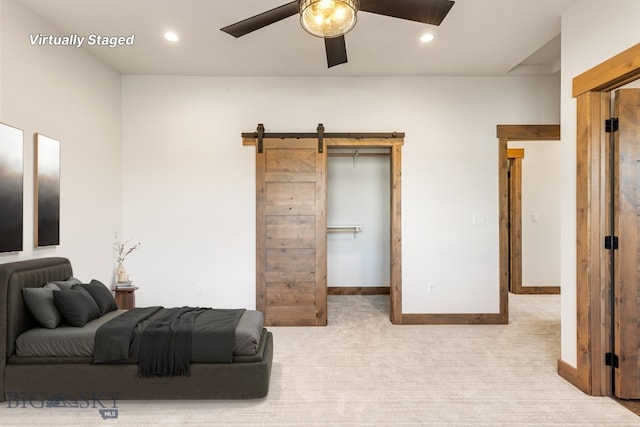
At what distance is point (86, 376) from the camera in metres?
2.44

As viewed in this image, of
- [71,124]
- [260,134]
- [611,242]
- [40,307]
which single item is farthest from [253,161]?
[611,242]

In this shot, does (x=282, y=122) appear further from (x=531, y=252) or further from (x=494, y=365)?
(x=531, y=252)

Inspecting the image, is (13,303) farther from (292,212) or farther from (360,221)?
(360,221)

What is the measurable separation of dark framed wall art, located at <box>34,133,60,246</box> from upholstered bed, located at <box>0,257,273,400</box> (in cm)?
69

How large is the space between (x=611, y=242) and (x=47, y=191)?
449cm

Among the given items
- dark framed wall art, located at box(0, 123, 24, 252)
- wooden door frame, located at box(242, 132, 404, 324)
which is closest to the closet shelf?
wooden door frame, located at box(242, 132, 404, 324)

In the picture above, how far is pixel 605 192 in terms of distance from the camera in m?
2.62

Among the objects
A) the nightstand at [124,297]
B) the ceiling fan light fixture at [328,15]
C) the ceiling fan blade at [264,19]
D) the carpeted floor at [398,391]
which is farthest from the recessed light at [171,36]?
the carpeted floor at [398,391]

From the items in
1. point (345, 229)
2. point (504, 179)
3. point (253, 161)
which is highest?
point (253, 161)

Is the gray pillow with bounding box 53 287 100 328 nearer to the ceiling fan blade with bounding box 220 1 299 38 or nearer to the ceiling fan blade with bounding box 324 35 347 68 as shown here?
the ceiling fan blade with bounding box 220 1 299 38

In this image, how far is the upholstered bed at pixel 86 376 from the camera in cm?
243

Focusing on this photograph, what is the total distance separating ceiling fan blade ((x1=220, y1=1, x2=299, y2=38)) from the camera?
7.16 feet

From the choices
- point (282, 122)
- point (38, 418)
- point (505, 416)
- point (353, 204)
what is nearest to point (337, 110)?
point (282, 122)

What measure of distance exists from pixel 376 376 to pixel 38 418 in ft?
7.60
